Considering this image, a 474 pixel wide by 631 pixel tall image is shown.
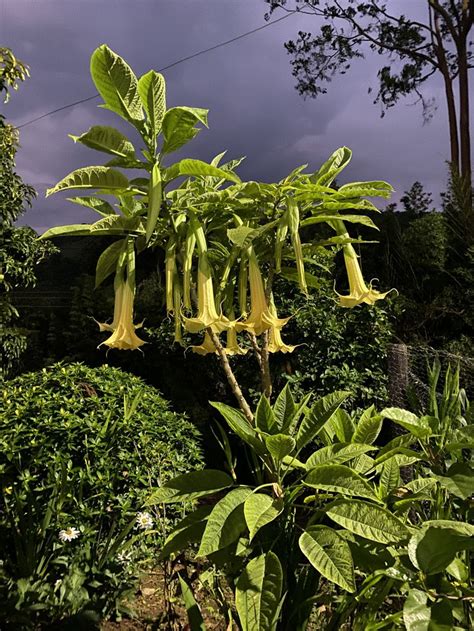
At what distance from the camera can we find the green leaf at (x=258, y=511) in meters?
0.78

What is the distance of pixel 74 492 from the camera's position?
5.49 ft

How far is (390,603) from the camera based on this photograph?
5.09 feet

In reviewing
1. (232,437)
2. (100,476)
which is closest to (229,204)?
(100,476)

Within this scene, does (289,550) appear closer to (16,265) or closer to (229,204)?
(229,204)

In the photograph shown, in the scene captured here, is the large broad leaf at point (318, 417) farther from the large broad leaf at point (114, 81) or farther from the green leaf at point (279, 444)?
the large broad leaf at point (114, 81)

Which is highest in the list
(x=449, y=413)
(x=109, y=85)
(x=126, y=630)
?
(x=109, y=85)

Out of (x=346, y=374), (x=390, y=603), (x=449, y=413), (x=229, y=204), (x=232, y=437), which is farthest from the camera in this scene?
(x=232, y=437)

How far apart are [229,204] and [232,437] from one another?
258 centimetres

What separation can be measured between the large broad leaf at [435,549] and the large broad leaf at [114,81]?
0.80 m

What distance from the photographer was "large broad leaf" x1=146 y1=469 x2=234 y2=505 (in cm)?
92

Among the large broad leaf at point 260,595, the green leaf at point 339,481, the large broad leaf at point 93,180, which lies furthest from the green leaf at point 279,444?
the large broad leaf at point 93,180

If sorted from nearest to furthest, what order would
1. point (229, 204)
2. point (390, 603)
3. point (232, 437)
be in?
point (229, 204) < point (390, 603) < point (232, 437)

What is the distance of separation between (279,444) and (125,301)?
0.37 meters

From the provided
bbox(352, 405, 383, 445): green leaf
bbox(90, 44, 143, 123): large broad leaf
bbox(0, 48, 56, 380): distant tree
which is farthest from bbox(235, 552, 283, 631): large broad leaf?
bbox(0, 48, 56, 380): distant tree
